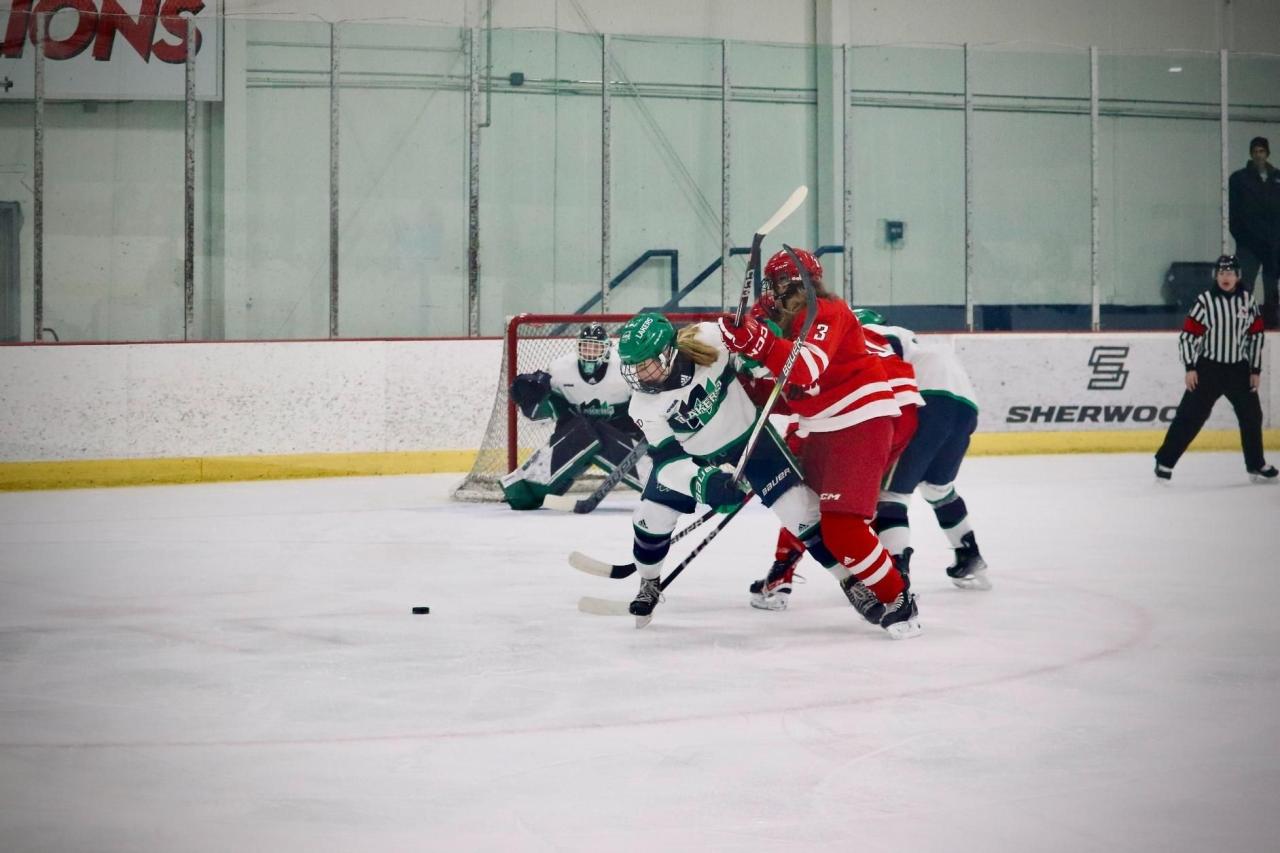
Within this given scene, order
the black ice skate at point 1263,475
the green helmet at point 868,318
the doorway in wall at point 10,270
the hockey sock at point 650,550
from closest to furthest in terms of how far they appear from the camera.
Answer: the hockey sock at point 650,550 < the green helmet at point 868,318 < the black ice skate at point 1263,475 < the doorway in wall at point 10,270

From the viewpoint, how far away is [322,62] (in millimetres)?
9531

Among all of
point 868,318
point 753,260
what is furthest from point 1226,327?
point 753,260

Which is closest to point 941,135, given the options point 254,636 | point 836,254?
point 836,254

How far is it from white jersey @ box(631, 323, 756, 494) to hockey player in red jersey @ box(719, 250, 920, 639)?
0.35 ft

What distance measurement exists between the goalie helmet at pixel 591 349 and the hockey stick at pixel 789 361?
10.0 ft

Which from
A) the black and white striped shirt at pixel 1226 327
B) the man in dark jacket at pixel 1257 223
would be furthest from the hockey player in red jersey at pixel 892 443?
the man in dark jacket at pixel 1257 223

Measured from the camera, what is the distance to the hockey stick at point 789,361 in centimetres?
357

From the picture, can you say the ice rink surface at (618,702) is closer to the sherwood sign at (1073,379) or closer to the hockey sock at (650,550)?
the hockey sock at (650,550)

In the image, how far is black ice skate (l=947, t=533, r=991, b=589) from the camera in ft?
14.7

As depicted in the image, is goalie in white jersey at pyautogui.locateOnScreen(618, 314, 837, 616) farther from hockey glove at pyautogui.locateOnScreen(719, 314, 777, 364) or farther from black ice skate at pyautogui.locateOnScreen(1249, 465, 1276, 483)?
black ice skate at pyautogui.locateOnScreen(1249, 465, 1276, 483)

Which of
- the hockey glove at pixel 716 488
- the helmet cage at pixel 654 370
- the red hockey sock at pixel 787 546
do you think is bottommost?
the red hockey sock at pixel 787 546

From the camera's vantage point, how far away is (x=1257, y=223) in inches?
405

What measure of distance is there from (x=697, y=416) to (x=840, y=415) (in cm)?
34

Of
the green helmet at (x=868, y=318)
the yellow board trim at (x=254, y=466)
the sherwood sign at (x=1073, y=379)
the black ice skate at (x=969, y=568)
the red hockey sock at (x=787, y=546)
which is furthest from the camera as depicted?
the sherwood sign at (x=1073, y=379)
